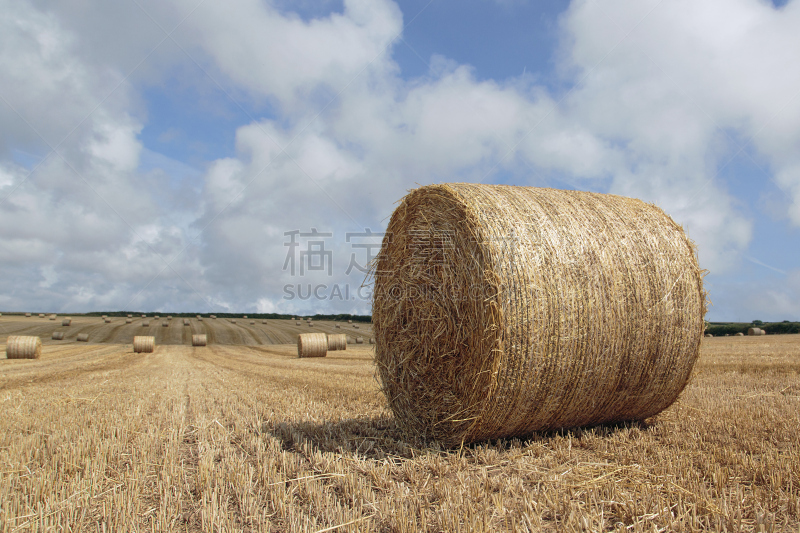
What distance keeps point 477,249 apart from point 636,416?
9.13ft

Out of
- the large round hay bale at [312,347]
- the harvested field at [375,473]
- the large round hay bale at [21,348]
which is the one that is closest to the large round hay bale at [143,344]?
the large round hay bale at [21,348]

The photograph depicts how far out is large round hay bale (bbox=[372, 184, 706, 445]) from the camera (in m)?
3.95

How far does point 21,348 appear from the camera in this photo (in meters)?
17.8

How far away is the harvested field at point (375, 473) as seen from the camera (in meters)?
2.62

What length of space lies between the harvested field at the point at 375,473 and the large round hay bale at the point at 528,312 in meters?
0.39

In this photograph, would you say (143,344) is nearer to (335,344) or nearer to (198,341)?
(198,341)

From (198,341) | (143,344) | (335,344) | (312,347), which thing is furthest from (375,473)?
(198,341)

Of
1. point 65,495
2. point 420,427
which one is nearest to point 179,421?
point 65,495

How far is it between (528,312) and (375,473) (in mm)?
1789

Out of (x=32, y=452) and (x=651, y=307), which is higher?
(x=651, y=307)

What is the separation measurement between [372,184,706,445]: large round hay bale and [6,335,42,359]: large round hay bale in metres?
19.1

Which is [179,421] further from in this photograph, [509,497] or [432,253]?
[509,497]

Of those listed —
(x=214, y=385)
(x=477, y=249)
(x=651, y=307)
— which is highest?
(x=477, y=249)

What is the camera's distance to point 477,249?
4023 millimetres
